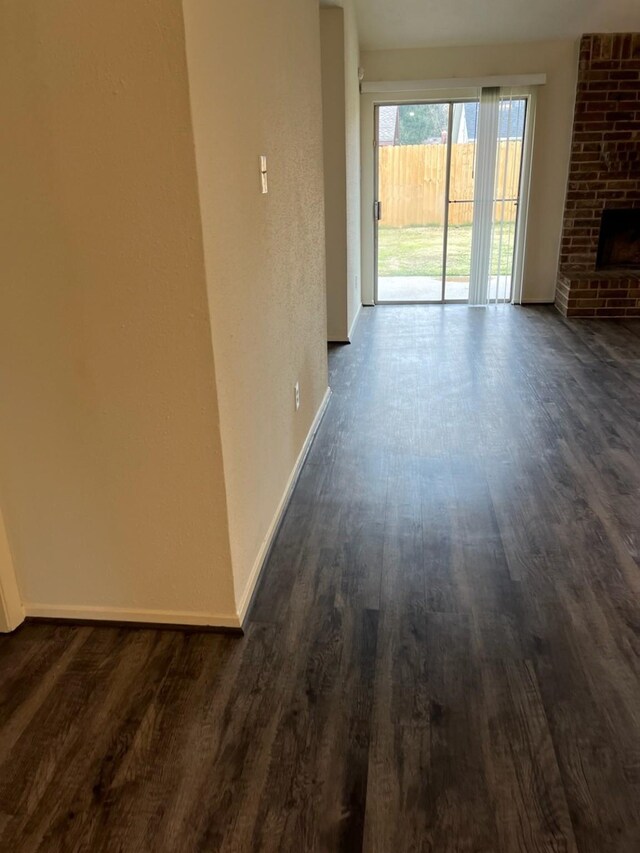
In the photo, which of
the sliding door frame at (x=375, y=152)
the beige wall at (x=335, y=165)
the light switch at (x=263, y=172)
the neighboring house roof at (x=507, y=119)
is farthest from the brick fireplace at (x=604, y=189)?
the light switch at (x=263, y=172)

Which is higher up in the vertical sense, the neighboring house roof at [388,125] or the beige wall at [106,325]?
the neighboring house roof at [388,125]

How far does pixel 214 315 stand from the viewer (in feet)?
5.66

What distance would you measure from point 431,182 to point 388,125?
2.29ft

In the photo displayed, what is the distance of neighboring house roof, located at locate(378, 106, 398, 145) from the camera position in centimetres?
638

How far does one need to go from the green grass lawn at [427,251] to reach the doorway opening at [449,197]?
0.01 metres

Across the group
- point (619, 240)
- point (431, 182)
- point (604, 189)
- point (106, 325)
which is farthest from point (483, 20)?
point (106, 325)

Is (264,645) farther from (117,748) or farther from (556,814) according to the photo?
(556,814)

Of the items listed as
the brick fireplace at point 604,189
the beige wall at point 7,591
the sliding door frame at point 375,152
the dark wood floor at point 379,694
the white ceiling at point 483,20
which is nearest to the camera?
the dark wood floor at point 379,694

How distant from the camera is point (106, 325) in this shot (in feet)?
5.66

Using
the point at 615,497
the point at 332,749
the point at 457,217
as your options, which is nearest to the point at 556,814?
the point at 332,749

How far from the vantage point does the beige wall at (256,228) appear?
5.59ft

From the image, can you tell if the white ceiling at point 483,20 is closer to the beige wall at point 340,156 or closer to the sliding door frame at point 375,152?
the beige wall at point 340,156

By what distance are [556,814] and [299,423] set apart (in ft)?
6.55

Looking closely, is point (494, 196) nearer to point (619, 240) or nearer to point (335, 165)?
point (619, 240)
